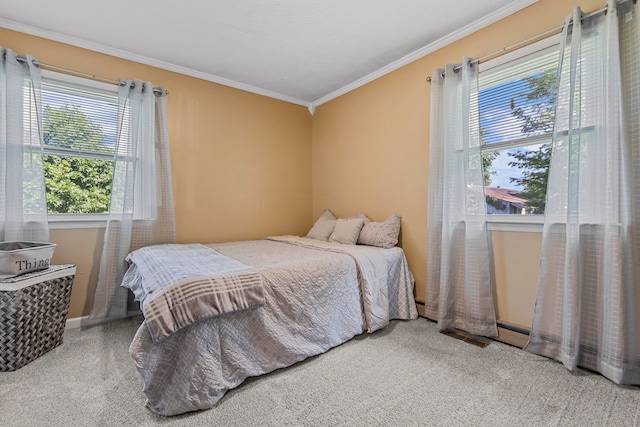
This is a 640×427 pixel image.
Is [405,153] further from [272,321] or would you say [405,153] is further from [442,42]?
[272,321]

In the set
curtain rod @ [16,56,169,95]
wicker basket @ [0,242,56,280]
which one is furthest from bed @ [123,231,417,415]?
curtain rod @ [16,56,169,95]

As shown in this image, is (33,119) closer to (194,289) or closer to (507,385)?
(194,289)

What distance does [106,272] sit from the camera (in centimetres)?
255

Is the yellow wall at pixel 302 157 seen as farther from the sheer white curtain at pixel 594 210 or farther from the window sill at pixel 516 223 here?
the sheer white curtain at pixel 594 210

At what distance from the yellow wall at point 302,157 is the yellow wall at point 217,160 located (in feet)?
0.03

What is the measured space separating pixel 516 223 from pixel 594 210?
1.52 feet

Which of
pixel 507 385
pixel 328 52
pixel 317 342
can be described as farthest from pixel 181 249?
pixel 507 385

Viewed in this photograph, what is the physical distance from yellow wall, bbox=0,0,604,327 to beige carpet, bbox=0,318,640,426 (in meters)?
0.56

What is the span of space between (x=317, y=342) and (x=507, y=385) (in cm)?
114

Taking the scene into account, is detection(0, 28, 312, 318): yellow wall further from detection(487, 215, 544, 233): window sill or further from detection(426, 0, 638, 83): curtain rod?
detection(487, 215, 544, 233): window sill

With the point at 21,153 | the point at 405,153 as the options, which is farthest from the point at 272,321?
the point at 21,153

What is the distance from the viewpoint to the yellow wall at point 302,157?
7.26 ft

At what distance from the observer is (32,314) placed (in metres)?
1.92

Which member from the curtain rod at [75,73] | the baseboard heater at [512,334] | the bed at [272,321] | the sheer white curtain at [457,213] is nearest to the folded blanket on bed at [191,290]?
the bed at [272,321]
